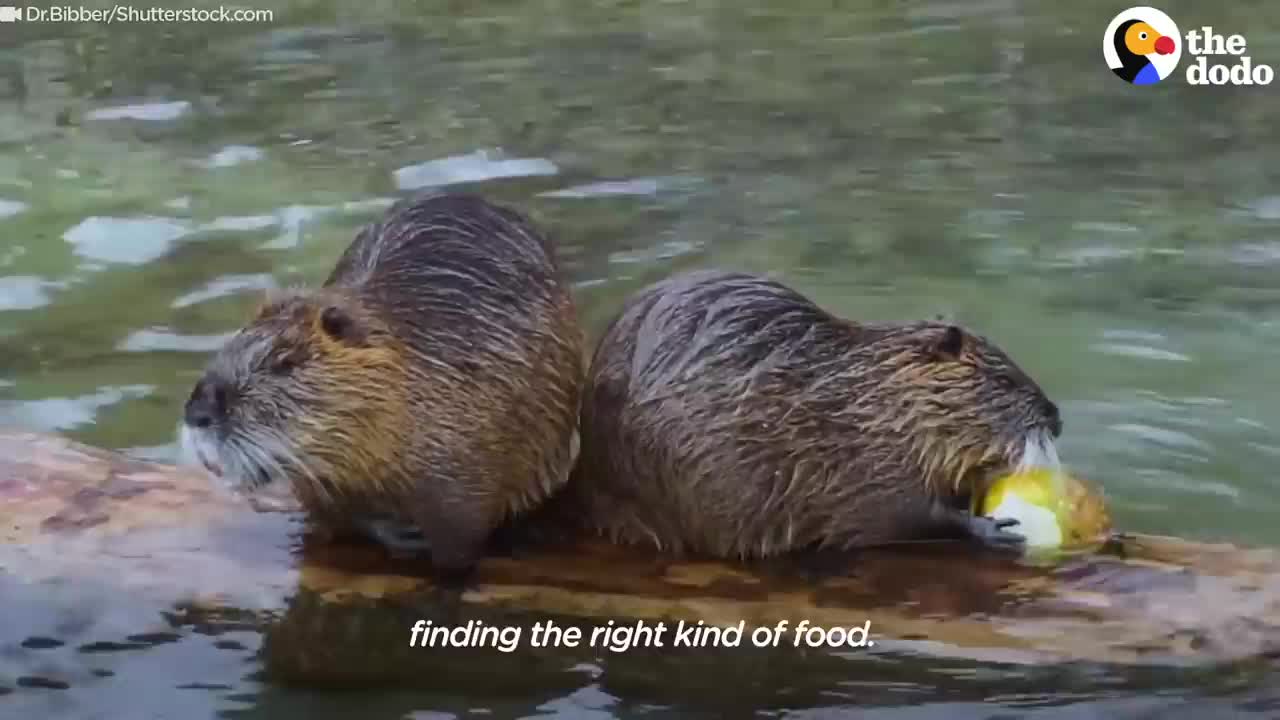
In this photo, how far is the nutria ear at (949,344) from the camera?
3.65 metres

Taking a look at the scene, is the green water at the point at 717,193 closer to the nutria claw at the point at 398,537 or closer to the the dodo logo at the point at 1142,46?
the the dodo logo at the point at 1142,46

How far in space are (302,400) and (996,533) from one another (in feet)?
4.61

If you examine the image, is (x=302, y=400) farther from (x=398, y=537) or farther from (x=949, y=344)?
(x=949, y=344)

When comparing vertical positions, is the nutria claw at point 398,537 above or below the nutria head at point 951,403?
below

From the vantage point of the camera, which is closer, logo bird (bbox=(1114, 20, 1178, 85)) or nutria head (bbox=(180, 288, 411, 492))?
nutria head (bbox=(180, 288, 411, 492))

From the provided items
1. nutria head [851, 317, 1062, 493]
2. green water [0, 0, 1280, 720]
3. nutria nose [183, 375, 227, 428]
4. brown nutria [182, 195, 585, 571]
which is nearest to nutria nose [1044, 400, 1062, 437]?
nutria head [851, 317, 1062, 493]

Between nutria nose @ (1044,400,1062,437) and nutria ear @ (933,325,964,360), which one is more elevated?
nutria ear @ (933,325,964,360)

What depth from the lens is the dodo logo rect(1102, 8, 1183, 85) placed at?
9070 mm

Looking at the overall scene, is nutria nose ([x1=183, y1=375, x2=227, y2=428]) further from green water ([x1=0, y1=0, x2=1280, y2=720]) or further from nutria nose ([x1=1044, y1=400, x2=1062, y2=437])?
nutria nose ([x1=1044, y1=400, x2=1062, y2=437])

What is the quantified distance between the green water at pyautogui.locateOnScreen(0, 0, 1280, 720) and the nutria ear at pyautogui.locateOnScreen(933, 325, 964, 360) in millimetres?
696

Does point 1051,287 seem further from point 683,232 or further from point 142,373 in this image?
point 142,373

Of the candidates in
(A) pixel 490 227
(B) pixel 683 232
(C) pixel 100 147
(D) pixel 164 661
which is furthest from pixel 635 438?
(C) pixel 100 147

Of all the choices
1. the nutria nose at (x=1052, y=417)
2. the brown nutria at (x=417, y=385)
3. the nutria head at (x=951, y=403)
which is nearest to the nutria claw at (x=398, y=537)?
the brown nutria at (x=417, y=385)

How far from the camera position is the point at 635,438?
3.62m
